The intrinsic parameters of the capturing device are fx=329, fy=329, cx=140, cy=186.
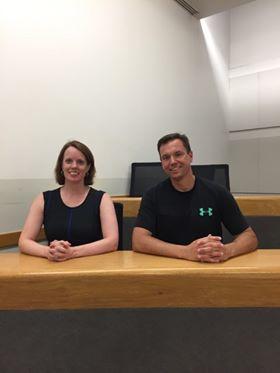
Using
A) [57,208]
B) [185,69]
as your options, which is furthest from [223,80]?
[57,208]

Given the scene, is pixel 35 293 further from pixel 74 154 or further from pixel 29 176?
pixel 29 176

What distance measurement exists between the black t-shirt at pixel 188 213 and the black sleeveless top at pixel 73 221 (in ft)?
0.74

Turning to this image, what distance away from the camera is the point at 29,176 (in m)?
2.16

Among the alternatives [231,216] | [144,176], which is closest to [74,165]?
[231,216]

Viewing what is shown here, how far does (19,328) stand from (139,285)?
390 mm

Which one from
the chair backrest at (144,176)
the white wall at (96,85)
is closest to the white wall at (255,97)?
the white wall at (96,85)

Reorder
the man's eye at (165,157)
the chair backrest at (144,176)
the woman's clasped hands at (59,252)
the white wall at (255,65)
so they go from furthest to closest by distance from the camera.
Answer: the white wall at (255,65) → the chair backrest at (144,176) → the man's eye at (165,157) → the woman's clasped hands at (59,252)

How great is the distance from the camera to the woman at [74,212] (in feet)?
5.10

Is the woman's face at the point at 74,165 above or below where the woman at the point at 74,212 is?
above

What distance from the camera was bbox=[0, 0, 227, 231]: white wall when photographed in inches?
81.4

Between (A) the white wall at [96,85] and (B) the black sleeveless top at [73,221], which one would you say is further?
(A) the white wall at [96,85]

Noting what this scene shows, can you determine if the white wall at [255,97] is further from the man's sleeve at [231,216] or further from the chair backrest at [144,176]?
the man's sleeve at [231,216]

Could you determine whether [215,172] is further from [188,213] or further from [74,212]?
[74,212]

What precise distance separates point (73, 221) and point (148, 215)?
0.36 meters
